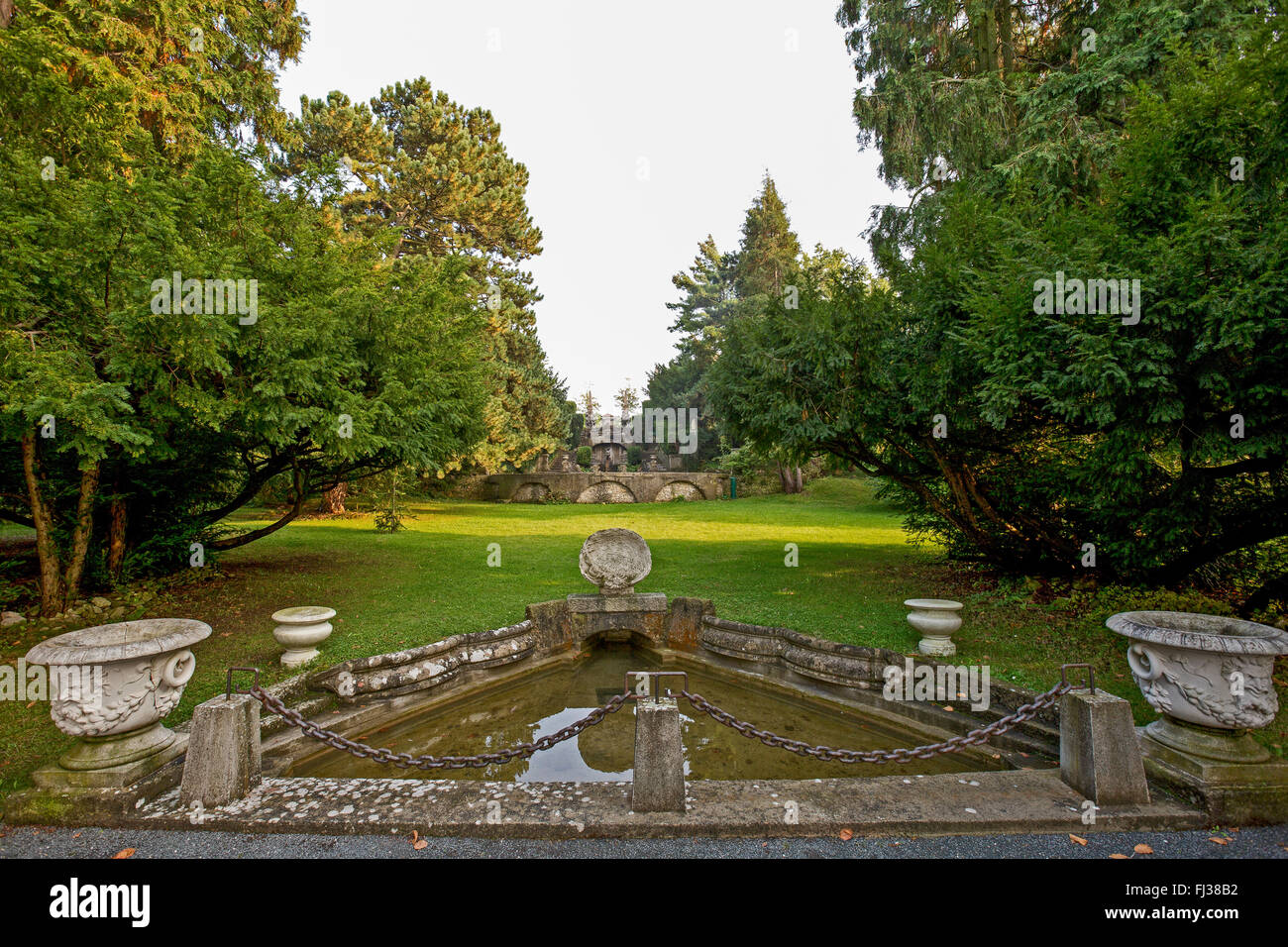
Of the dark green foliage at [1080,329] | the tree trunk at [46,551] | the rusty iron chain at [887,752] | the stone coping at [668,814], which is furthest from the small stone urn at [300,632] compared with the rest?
the dark green foliage at [1080,329]

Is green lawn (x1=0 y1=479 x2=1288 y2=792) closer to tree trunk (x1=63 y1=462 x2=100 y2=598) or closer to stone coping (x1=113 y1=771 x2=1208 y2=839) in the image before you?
tree trunk (x1=63 y1=462 x2=100 y2=598)

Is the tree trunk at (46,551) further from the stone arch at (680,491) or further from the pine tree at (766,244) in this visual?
the pine tree at (766,244)

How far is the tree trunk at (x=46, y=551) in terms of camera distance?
662 cm

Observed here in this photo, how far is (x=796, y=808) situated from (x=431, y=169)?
26434 millimetres

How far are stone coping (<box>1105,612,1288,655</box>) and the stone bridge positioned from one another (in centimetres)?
2666

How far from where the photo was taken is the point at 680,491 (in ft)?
103

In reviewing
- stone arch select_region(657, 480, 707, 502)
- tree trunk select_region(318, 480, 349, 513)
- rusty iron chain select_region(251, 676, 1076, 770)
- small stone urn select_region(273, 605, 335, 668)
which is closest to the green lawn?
small stone urn select_region(273, 605, 335, 668)

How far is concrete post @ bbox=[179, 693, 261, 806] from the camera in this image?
141 inches

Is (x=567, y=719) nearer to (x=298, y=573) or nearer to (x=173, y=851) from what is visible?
(x=173, y=851)

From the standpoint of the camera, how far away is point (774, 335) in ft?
30.6

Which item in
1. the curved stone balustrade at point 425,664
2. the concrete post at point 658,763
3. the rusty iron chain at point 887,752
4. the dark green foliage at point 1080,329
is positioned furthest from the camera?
the curved stone balustrade at point 425,664

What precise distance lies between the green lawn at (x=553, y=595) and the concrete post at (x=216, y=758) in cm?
155

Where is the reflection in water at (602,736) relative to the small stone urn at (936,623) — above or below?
below
